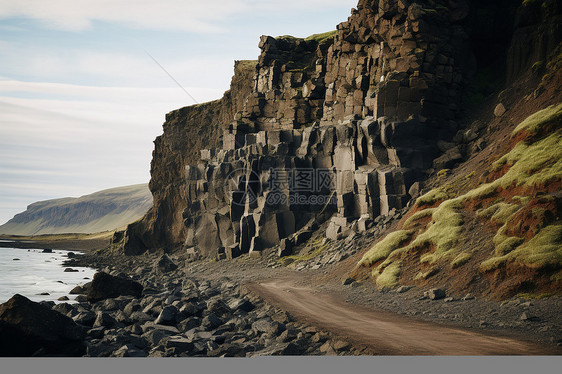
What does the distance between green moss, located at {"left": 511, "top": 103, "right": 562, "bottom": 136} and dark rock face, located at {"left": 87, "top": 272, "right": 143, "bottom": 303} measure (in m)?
38.3

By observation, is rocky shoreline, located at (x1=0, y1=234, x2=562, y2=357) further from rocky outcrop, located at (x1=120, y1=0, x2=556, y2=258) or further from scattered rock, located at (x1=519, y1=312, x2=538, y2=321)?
rocky outcrop, located at (x1=120, y1=0, x2=556, y2=258)

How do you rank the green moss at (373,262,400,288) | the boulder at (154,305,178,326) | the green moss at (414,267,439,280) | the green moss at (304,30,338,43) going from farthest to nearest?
the green moss at (304,30,338,43)
the green moss at (373,262,400,288)
the green moss at (414,267,439,280)
the boulder at (154,305,178,326)

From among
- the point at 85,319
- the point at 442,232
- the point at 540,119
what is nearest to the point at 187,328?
the point at 85,319

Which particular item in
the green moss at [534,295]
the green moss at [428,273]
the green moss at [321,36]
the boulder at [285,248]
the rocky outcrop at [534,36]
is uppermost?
the green moss at [321,36]

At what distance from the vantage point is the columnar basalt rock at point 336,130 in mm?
62281

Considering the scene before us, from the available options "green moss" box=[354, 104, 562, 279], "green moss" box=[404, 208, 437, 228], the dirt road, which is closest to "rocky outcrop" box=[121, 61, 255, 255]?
"green moss" box=[404, 208, 437, 228]

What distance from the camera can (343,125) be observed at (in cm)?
6812

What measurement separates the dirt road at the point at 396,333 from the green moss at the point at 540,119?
75.7 feet

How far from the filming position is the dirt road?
22.7m

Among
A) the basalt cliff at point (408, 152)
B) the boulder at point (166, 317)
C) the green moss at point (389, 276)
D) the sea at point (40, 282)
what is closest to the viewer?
the boulder at point (166, 317)

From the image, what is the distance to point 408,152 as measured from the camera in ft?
198

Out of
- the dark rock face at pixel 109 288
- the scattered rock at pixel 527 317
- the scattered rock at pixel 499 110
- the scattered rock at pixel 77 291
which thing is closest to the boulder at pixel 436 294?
the scattered rock at pixel 527 317

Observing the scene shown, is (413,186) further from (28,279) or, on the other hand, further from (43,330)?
(28,279)

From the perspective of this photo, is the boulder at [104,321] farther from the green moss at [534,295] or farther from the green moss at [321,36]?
the green moss at [321,36]
